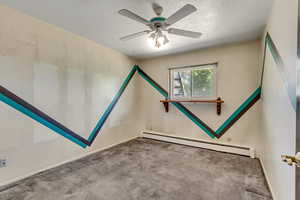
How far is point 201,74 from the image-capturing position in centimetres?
352

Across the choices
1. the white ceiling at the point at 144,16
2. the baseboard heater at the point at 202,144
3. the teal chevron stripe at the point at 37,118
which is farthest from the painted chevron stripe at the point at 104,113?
the white ceiling at the point at 144,16

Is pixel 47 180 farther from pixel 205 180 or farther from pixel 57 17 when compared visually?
pixel 57 17

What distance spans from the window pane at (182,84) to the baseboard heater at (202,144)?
1.17 metres

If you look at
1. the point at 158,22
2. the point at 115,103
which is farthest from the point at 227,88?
the point at 115,103

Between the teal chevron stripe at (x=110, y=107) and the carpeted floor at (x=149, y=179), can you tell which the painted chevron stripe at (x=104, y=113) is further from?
the carpeted floor at (x=149, y=179)

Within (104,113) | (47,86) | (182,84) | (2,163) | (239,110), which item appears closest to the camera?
(2,163)

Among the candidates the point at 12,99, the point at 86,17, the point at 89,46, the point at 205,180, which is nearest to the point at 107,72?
the point at 89,46

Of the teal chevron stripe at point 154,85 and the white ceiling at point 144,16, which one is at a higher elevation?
the white ceiling at point 144,16

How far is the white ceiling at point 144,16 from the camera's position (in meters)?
1.83

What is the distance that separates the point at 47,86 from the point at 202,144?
3.42 m

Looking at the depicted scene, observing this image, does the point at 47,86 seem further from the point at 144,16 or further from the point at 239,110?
the point at 239,110

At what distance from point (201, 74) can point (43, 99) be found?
11.0 feet

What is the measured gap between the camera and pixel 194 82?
3.62m

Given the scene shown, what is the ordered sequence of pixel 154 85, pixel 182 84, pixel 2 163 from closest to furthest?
pixel 2 163 < pixel 182 84 < pixel 154 85
